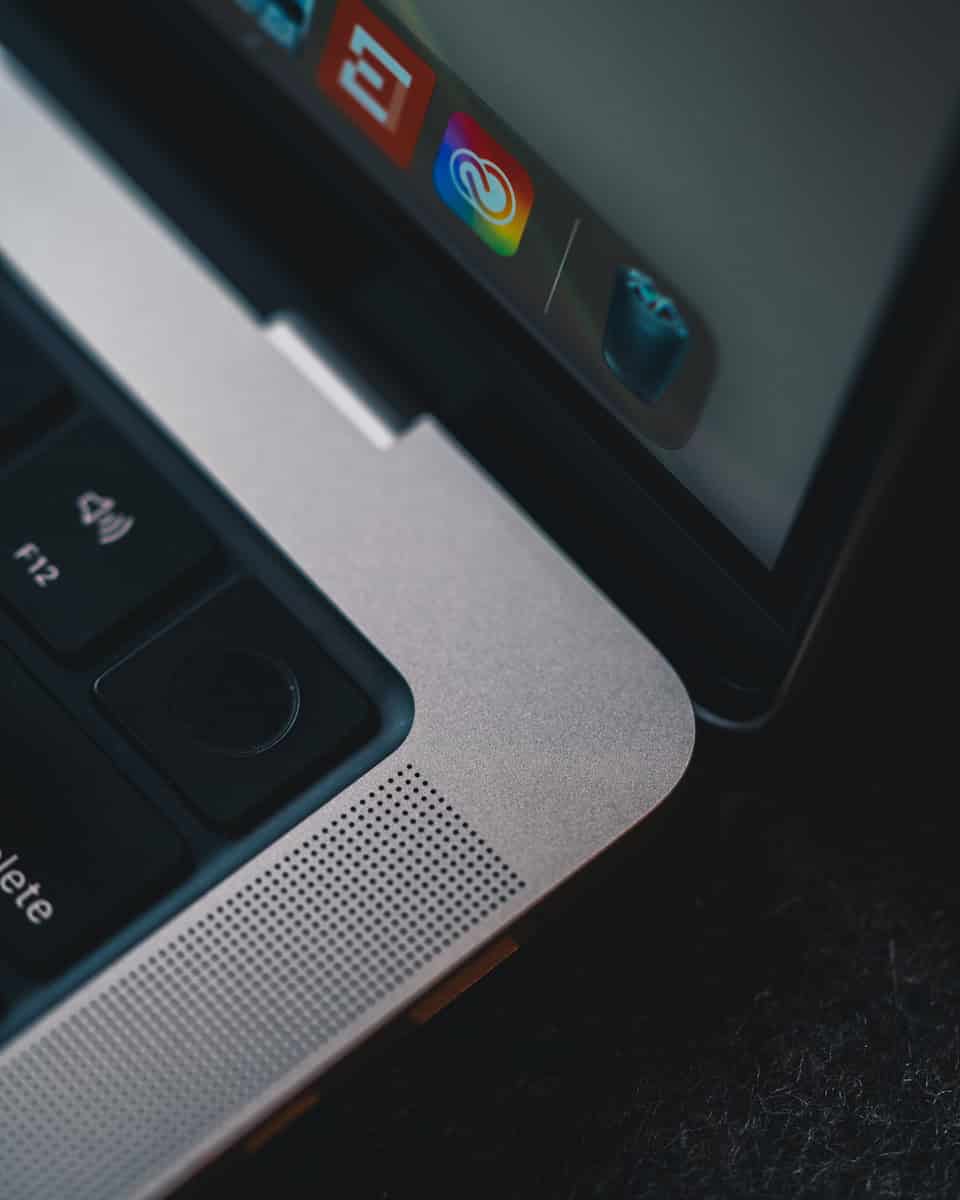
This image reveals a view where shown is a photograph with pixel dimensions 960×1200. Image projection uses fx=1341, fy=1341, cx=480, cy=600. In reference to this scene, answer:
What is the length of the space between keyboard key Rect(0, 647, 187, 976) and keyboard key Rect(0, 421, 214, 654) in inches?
1.1

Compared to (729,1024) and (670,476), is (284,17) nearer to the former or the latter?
(670,476)

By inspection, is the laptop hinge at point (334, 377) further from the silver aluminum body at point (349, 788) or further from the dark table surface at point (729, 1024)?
the dark table surface at point (729, 1024)

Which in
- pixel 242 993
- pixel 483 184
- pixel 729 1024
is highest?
pixel 483 184

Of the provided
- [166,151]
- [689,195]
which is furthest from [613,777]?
[166,151]

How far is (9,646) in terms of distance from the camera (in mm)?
385

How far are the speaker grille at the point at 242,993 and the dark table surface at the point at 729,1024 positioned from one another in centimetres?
3

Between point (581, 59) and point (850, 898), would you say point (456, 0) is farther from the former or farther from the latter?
point (850, 898)

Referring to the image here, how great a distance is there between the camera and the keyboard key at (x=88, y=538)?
385mm

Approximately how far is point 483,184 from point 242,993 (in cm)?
23

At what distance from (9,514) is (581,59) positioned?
0.69 ft

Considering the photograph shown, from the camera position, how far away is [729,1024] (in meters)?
0.39

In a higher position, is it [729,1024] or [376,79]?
[376,79]

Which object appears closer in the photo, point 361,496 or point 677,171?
point 677,171

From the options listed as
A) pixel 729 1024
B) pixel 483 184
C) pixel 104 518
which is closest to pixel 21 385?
pixel 104 518
